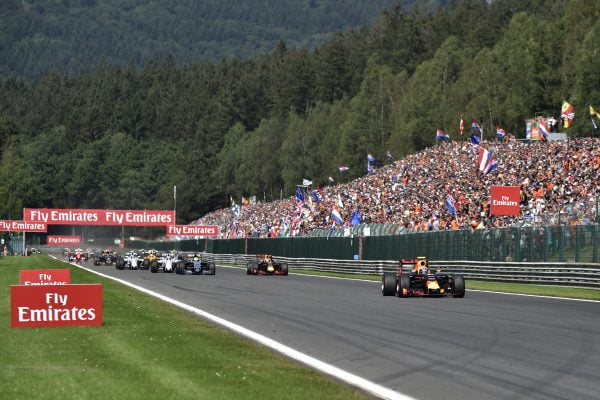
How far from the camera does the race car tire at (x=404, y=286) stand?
28.4 meters

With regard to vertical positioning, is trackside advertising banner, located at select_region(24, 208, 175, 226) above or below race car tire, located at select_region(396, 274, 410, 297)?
above

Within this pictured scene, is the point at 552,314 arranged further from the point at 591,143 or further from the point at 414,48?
the point at 414,48

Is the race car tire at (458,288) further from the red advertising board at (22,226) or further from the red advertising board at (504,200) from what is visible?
the red advertising board at (22,226)

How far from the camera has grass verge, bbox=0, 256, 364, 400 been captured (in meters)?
10.3

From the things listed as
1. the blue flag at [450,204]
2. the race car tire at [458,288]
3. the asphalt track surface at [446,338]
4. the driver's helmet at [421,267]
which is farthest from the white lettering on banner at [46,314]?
the blue flag at [450,204]

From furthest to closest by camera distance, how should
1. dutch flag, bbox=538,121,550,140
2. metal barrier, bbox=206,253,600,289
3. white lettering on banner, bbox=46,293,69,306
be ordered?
dutch flag, bbox=538,121,550,140, metal barrier, bbox=206,253,600,289, white lettering on banner, bbox=46,293,69,306

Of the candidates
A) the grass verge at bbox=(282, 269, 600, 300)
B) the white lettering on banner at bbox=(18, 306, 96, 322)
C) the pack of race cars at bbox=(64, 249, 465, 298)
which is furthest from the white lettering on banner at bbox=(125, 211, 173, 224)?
the white lettering on banner at bbox=(18, 306, 96, 322)

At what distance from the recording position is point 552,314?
69.5 feet

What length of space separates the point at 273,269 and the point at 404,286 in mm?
22751

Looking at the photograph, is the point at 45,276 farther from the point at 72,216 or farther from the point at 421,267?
the point at 72,216

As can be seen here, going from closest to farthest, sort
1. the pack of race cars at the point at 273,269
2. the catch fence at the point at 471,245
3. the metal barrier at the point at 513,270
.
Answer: the pack of race cars at the point at 273,269 → the metal barrier at the point at 513,270 → the catch fence at the point at 471,245

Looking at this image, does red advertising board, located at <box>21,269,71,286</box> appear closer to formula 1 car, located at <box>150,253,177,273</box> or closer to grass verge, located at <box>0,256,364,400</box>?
grass verge, located at <box>0,256,364,400</box>

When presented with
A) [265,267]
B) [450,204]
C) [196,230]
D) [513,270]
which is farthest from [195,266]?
[196,230]

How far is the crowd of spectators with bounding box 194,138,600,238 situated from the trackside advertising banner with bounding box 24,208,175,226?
65.3 ft
